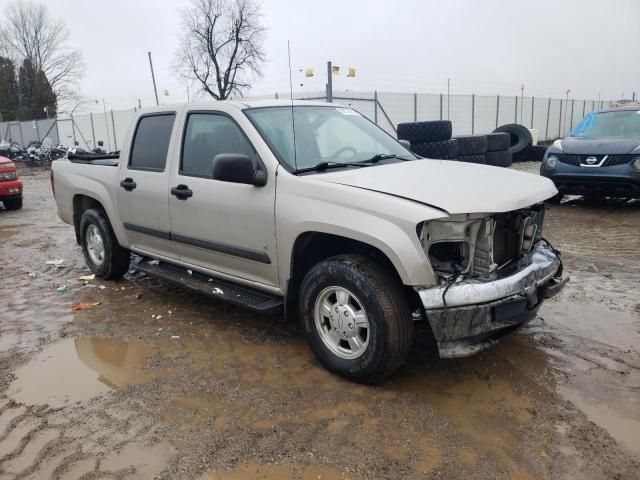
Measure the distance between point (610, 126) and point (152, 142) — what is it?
27.7ft

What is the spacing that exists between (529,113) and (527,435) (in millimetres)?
30350

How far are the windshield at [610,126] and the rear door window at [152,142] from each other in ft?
26.0

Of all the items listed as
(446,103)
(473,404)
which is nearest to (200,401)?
(473,404)

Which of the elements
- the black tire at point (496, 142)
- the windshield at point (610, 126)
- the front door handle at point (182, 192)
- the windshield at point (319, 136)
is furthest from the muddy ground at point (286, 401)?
the black tire at point (496, 142)

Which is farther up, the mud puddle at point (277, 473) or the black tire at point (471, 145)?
the black tire at point (471, 145)

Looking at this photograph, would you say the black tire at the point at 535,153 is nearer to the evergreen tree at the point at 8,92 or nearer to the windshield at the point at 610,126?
the windshield at the point at 610,126

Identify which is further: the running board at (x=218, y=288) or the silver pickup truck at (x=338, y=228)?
the running board at (x=218, y=288)

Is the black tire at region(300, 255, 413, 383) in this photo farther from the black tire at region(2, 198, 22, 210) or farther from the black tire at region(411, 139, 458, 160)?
the black tire at region(2, 198, 22, 210)

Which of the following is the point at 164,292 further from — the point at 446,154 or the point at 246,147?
the point at 446,154

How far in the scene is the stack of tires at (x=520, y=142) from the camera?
46.6 feet

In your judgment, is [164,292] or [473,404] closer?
[473,404]

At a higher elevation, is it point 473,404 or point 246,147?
point 246,147

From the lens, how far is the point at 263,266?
3.93 meters

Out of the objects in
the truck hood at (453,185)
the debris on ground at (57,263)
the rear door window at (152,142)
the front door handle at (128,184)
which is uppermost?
the rear door window at (152,142)
